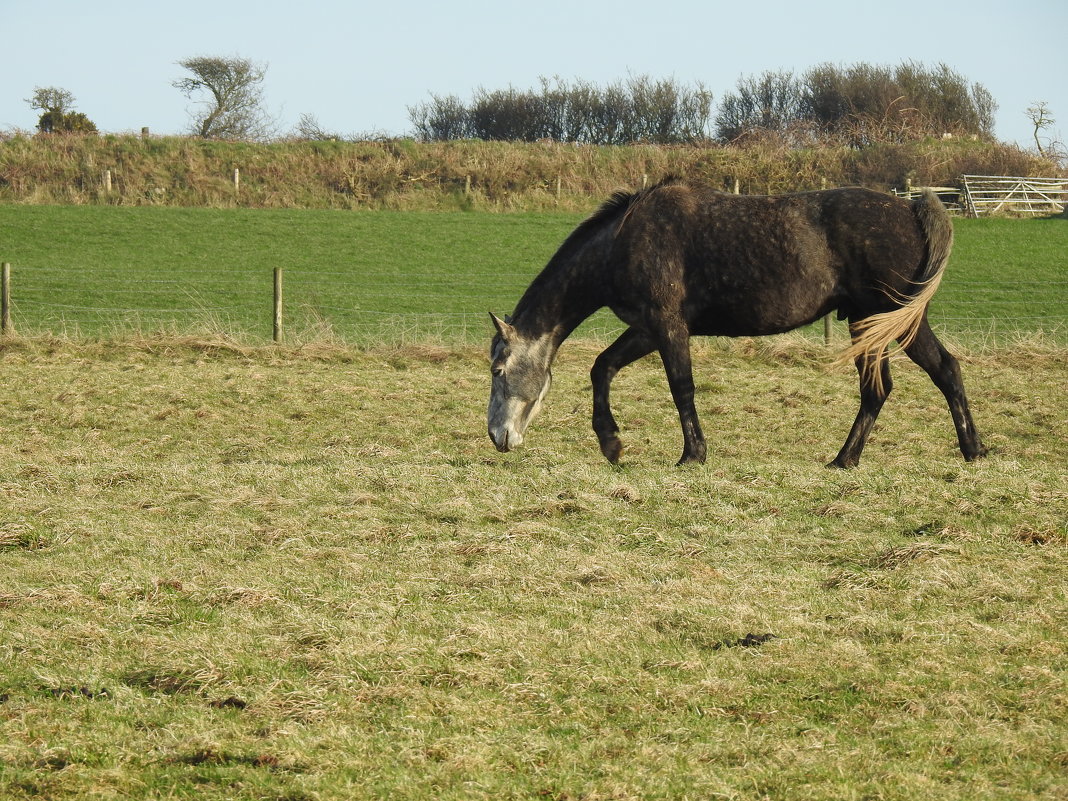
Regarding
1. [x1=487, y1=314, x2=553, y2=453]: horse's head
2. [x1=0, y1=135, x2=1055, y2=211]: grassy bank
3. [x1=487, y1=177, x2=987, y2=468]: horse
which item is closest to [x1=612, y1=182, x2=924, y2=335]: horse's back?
[x1=487, y1=177, x2=987, y2=468]: horse

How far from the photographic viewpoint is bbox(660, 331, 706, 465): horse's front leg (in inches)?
324

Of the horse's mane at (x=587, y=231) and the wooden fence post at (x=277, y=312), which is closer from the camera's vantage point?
the horse's mane at (x=587, y=231)

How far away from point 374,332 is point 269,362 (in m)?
4.59

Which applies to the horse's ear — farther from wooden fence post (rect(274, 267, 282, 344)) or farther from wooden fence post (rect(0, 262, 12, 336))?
wooden fence post (rect(0, 262, 12, 336))

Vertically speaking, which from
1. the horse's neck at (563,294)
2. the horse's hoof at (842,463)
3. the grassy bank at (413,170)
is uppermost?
the grassy bank at (413,170)

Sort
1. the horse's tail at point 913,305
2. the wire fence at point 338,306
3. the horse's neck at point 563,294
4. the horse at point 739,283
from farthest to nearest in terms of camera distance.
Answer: the wire fence at point 338,306
the horse's neck at point 563,294
the horse at point 739,283
the horse's tail at point 913,305

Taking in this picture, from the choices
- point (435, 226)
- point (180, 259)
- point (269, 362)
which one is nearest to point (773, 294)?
point (269, 362)

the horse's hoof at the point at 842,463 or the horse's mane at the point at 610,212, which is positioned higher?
the horse's mane at the point at 610,212

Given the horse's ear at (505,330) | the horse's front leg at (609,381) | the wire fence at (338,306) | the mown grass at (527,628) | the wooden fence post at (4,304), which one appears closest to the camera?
the mown grass at (527,628)

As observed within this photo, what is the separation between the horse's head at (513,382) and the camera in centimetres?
848

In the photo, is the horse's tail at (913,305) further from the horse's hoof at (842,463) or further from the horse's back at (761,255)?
the horse's hoof at (842,463)

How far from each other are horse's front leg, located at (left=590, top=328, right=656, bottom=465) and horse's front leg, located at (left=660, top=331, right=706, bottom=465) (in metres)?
0.36

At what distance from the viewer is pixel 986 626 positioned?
4445 millimetres

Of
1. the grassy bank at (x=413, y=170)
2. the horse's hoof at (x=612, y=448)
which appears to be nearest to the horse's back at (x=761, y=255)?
the horse's hoof at (x=612, y=448)
